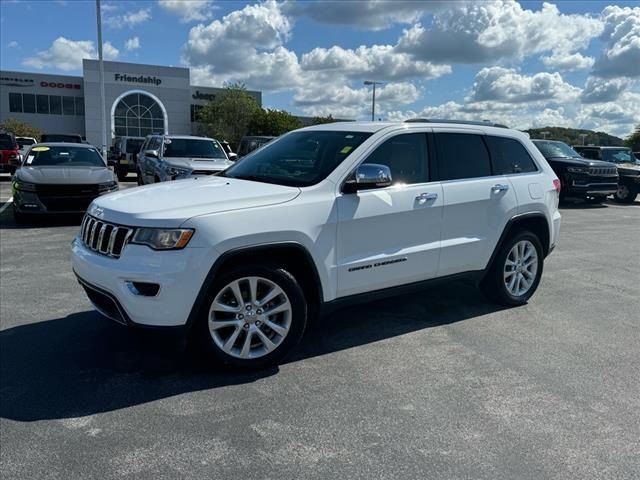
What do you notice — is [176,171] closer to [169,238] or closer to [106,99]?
[169,238]


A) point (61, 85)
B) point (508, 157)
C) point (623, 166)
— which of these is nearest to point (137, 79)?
point (61, 85)

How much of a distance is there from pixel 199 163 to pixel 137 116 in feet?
177

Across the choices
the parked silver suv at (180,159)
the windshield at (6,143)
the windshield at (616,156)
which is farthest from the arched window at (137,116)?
the windshield at (616,156)

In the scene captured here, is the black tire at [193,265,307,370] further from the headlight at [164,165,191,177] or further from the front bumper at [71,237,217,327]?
the headlight at [164,165,191,177]

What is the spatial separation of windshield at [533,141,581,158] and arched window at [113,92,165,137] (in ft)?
169

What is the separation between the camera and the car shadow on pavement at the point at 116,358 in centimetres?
354

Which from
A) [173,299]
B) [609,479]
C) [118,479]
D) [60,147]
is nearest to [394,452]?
[609,479]

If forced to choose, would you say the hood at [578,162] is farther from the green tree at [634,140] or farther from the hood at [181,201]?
the green tree at [634,140]

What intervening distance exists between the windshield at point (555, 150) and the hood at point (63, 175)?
13.2 m

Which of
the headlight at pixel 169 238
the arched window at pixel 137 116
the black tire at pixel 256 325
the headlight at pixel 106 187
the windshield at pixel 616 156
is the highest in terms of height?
the arched window at pixel 137 116

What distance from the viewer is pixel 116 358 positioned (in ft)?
13.7

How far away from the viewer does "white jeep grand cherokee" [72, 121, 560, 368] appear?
3557mm

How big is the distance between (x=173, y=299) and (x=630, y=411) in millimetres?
3001

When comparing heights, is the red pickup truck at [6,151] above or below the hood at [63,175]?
above
